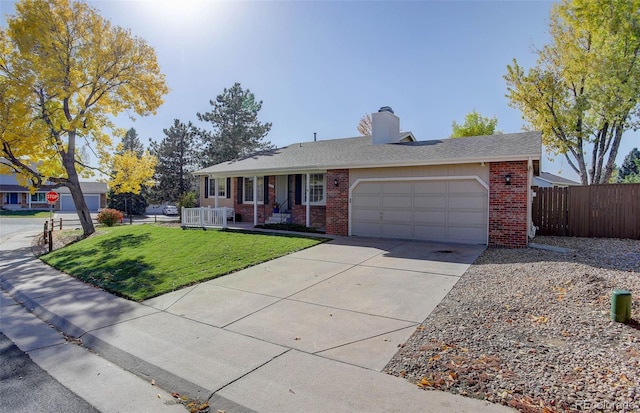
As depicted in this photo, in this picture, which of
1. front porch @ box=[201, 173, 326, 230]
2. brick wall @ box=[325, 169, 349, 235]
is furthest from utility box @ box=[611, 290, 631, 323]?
front porch @ box=[201, 173, 326, 230]

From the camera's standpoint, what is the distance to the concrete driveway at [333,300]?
4441 mm

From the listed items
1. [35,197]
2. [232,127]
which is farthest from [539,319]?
[35,197]

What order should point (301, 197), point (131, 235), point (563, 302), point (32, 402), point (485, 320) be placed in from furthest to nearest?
point (301, 197)
point (131, 235)
point (563, 302)
point (485, 320)
point (32, 402)

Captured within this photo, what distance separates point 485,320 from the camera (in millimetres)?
4684

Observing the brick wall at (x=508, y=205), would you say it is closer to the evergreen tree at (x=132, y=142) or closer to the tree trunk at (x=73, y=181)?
the tree trunk at (x=73, y=181)

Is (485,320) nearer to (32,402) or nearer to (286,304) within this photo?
(286,304)

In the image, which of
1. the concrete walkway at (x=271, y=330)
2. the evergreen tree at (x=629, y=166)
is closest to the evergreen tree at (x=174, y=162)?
the concrete walkway at (x=271, y=330)

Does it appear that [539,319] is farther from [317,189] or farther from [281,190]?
[281,190]

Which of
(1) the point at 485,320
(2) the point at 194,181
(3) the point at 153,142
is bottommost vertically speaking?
(1) the point at 485,320

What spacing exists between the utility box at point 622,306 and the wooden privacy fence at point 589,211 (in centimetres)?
975

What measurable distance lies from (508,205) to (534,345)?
747 cm

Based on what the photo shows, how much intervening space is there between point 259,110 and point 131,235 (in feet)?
92.2

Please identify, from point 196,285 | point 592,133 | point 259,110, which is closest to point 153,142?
point 259,110

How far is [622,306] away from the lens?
169 inches
